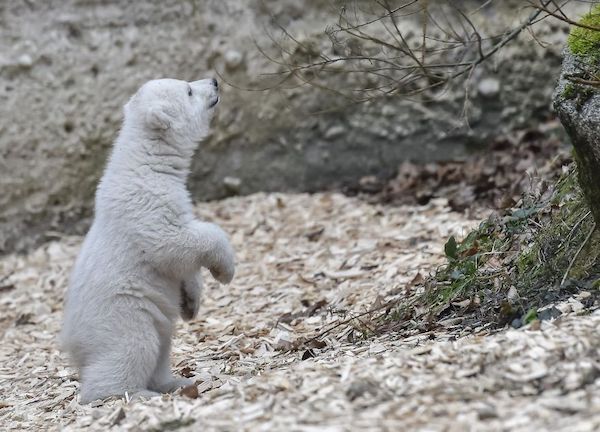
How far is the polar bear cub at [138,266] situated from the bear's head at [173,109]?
0.01 metres

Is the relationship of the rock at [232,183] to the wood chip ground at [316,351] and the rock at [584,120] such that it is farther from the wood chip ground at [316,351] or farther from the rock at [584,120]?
the rock at [584,120]

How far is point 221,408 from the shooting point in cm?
379

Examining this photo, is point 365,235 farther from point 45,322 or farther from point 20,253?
point 20,253

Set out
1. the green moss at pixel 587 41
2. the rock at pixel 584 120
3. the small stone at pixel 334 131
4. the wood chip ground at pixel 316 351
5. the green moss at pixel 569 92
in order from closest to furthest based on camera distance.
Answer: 1. the wood chip ground at pixel 316 351
2. the rock at pixel 584 120
3. the green moss at pixel 569 92
4. the green moss at pixel 587 41
5. the small stone at pixel 334 131

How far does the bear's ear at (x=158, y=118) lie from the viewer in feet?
17.1

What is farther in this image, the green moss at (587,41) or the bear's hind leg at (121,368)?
the bear's hind leg at (121,368)

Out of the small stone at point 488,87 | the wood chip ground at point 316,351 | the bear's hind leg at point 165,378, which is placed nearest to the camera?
the wood chip ground at point 316,351

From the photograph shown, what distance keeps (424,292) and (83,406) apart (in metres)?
1.93

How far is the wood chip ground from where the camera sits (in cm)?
344

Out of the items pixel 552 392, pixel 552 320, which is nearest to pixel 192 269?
pixel 552 320

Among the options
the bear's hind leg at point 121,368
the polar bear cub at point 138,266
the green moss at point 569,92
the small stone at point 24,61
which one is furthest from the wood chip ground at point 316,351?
the small stone at point 24,61

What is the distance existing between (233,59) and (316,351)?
4.67m

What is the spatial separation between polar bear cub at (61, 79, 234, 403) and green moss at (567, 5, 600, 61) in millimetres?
2060

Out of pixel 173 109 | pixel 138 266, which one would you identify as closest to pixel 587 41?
pixel 173 109
